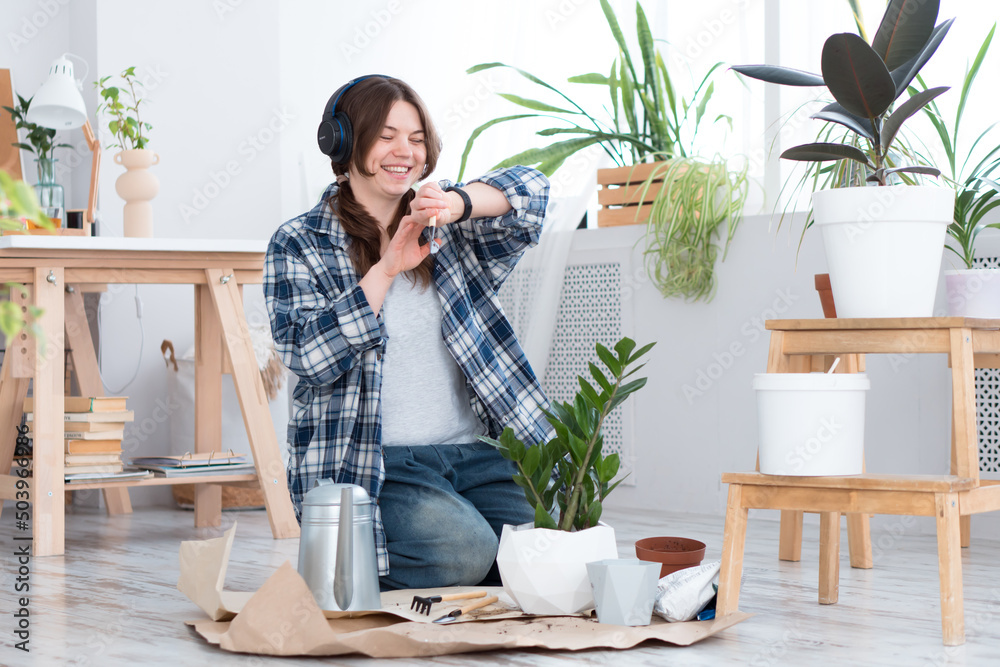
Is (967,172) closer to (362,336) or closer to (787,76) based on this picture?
(787,76)

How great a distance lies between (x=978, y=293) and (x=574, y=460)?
0.80 m

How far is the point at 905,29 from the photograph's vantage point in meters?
1.56

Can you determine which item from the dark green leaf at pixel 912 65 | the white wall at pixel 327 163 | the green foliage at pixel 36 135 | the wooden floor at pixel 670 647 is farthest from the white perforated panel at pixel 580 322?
the dark green leaf at pixel 912 65

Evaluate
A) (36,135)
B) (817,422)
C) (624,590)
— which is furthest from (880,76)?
(36,135)

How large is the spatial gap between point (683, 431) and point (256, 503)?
1.25 metres

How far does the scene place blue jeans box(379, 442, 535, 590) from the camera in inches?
71.2

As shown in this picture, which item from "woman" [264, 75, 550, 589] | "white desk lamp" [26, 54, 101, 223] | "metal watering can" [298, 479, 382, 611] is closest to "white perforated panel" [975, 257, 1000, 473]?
"woman" [264, 75, 550, 589]

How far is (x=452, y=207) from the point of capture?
1.76 m

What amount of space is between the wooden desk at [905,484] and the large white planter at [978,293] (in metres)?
0.25

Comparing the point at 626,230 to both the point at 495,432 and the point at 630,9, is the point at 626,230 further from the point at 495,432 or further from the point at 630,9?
the point at 495,432

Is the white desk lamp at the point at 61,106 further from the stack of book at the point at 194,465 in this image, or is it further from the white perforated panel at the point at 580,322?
the white perforated panel at the point at 580,322

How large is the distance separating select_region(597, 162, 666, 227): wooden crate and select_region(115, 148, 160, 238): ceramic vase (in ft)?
4.12

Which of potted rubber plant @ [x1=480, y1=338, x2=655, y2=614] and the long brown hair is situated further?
the long brown hair

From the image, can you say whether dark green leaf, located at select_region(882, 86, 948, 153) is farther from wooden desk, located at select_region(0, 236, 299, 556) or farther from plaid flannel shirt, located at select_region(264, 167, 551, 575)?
wooden desk, located at select_region(0, 236, 299, 556)
